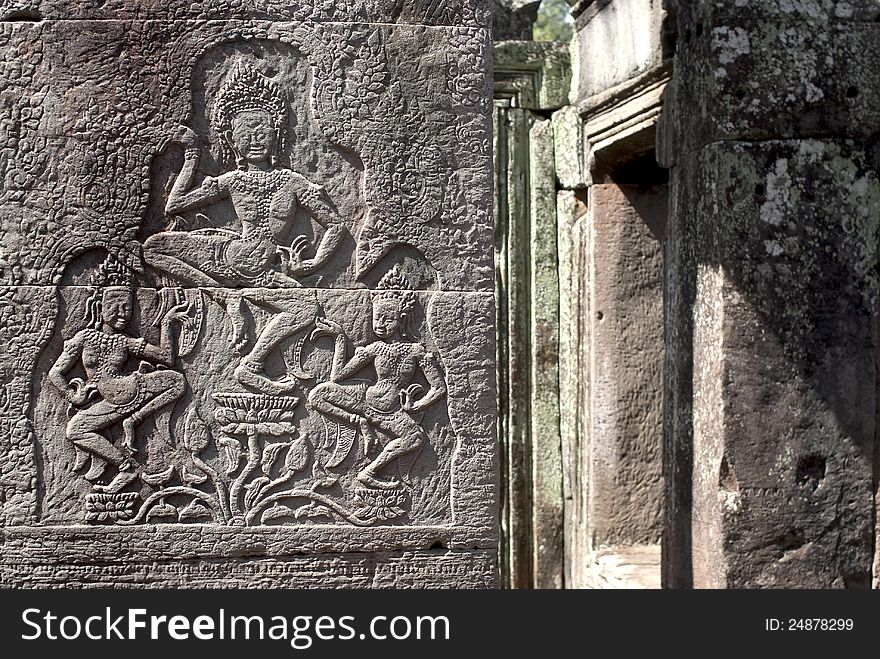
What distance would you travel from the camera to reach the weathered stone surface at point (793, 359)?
4062 millimetres

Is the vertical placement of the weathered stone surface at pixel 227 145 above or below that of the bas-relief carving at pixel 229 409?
above

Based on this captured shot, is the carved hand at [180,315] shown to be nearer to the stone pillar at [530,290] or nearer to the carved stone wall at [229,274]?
the carved stone wall at [229,274]

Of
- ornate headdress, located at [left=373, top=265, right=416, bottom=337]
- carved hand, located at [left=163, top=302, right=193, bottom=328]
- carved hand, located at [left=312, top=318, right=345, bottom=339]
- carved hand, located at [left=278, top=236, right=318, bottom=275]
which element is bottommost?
carved hand, located at [left=312, top=318, right=345, bottom=339]

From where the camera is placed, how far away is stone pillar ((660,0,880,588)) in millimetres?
4062

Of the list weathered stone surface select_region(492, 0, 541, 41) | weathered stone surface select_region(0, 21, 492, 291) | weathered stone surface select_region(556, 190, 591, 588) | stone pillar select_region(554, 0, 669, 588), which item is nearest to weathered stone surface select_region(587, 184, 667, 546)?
stone pillar select_region(554, 0, 669, 588)

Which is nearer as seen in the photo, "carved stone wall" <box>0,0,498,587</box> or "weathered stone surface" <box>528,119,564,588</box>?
"carved stone wall" <box>0,0,498,587</box>

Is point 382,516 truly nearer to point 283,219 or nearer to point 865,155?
point 283,219

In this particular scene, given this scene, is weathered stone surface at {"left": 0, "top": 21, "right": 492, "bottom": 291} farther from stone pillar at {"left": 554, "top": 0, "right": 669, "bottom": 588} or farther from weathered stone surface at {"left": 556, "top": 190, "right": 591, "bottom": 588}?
weathered stone surface at {"left": 556, "top": 190, "right": 591, "bottom": 588}

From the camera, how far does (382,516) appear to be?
3.44 meters

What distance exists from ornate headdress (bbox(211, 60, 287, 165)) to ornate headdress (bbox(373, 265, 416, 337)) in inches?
19.0

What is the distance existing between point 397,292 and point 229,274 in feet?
1.61

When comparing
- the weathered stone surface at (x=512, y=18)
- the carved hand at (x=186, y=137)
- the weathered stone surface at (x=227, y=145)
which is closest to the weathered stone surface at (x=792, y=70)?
the weathered stone surface at (x=227, y=145)

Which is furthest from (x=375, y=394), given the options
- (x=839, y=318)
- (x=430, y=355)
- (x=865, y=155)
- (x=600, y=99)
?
(x=600, y=99)

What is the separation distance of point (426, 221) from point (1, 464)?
142 cm
